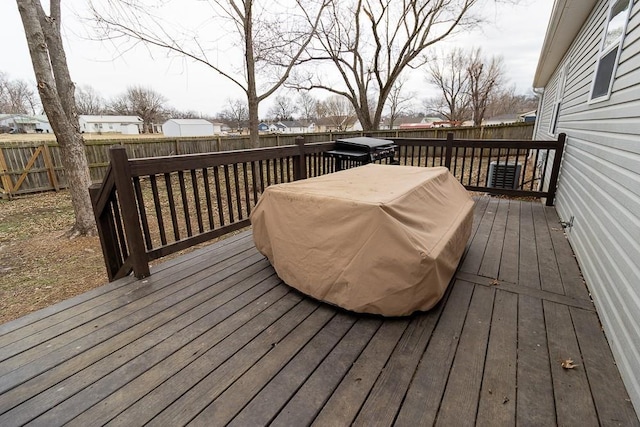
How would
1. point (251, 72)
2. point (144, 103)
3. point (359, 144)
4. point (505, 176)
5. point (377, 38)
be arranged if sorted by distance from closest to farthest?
1. point (359, 144)
2. point (505, 176)
3. point (251, 72)
4. point (377, 38)
5. point (144, 103)

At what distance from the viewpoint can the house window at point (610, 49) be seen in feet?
8.17

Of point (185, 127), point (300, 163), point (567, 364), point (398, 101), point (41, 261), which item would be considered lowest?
point (41, 261)

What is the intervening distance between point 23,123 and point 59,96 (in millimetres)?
55202

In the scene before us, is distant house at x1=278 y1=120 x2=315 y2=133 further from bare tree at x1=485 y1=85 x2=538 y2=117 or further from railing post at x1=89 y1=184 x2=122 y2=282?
railing post at x1=89 y1=184 x2=122 y2=282

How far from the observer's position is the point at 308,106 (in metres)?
37.1

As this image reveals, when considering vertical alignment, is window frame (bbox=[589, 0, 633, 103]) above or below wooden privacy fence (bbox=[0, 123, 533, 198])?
above

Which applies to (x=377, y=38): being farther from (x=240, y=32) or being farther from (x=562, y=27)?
(x=562, y=27)

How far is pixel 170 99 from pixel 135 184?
4708cm

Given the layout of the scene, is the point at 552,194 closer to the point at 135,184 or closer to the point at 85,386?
the point at 135,184

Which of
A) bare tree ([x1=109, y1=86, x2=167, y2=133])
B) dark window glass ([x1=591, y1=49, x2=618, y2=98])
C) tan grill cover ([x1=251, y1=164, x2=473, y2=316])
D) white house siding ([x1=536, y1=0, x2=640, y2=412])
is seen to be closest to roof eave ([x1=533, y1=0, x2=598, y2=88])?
white house siding ([x1=536, y1=0, x2=640, y2=412])

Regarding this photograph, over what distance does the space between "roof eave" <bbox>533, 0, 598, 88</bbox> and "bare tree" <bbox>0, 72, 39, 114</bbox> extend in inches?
2055

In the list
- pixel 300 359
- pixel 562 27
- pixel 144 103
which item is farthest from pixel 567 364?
pixel 144 103

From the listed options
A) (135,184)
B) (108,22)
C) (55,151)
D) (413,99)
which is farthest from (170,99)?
(135,184)

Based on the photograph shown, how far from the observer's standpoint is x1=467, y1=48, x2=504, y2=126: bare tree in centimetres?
2316
